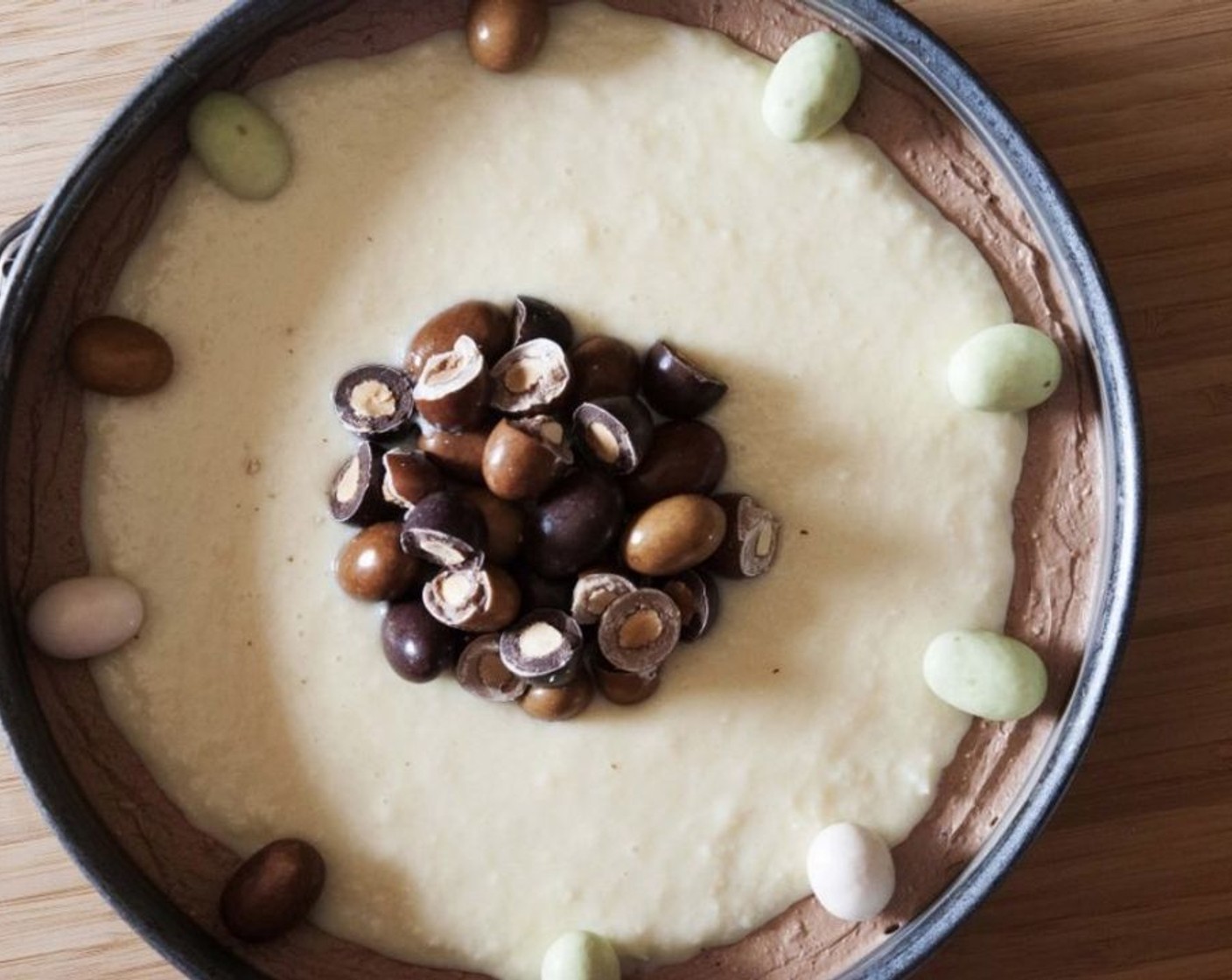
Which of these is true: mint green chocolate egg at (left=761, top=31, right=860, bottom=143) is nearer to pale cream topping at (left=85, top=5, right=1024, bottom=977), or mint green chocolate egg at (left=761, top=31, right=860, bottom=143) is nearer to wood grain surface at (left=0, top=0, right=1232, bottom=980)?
pale cream topping at (left=85, top=5, right=1024, bottom=977)

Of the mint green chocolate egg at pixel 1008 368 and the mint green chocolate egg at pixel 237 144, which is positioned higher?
the mint green chocolate egg at pixel 237 144

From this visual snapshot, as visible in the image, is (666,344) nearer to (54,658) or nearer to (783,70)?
(783,70)

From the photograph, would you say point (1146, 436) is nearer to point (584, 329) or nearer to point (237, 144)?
point (584, 329)

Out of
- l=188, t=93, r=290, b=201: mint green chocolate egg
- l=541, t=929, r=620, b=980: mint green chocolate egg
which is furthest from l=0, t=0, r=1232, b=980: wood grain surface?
l=541, t=929, r=620, b=980: mint green chocolate egg

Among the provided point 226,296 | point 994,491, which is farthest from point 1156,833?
point 226,296

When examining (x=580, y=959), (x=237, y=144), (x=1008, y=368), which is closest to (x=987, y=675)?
(x=1008, y=368)

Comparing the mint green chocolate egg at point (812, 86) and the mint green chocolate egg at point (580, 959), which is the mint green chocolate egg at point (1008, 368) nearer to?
the mint green chocolate egg at point (812, 86)

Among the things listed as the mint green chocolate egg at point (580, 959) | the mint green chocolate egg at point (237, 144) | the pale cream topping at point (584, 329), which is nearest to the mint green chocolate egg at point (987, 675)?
the pale cream topping at point (584, 329)

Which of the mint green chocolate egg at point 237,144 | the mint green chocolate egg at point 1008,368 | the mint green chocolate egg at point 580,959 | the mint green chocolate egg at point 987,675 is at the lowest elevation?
the mint green chocolate egg at point 580,959
